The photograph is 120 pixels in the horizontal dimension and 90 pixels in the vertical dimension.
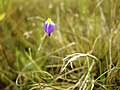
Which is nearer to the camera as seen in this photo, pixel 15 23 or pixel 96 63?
pixel 96 63

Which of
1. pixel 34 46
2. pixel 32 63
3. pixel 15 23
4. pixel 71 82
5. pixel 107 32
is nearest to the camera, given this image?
pixel 71 82

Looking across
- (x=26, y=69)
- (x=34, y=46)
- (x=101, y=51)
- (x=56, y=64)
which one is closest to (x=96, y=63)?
(x=101, y=51)

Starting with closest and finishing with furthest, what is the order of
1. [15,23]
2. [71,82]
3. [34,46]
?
[71,82]
[34,46]
[15,23]

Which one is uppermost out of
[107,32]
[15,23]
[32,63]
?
[15,23]

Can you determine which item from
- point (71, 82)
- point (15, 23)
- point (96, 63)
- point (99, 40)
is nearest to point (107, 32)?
point (99, 40)

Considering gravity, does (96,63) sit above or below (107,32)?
below

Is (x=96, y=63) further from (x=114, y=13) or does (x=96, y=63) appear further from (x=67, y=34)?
(x=67, y=34)
